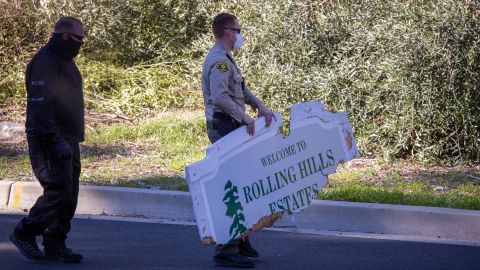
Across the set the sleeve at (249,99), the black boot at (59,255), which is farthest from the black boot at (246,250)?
the black boot at (59,255)

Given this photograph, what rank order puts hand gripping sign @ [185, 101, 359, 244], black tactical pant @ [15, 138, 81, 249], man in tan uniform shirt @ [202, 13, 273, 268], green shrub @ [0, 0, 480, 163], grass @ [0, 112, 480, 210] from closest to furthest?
1. hand gripping sign @ [185, 101, 359, 244]
2. man in tan uniform shirt @ [202, 13, 273, 268]
3. black tactical pant @ [15, 138, 81, 249]
4. grass @ [0, 112, 480, 210]
5. green shrub @ [0, 0, 480, 163]

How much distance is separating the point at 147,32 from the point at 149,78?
1286 millimetres

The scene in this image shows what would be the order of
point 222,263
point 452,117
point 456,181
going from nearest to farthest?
point 222,263
point 456,181
point 452,117

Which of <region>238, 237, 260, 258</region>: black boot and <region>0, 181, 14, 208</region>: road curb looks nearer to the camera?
<region>238, 237, 260, 258</region>: black boot

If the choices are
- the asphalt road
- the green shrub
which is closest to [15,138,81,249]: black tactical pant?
the asphalt road

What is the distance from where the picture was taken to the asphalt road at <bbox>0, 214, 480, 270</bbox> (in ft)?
20.9

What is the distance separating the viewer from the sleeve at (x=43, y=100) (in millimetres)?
5996

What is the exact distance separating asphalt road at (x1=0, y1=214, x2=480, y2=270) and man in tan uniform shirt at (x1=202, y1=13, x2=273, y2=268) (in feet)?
0.72

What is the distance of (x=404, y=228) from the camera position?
755cm

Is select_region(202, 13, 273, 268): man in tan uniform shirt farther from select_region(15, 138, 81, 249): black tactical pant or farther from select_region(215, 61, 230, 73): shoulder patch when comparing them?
select_region(15, 138, 81, 249): black tactical pant

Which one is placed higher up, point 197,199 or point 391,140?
point 197,199

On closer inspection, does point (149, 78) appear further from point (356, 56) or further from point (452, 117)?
point (452, 117)

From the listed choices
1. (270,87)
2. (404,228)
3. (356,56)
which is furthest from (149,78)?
(404,228)

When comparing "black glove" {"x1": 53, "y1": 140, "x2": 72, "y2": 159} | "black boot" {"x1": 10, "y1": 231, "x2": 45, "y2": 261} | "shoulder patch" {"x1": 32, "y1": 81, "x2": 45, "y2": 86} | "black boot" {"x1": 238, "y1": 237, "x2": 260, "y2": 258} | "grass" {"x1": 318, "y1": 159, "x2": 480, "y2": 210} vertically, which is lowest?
"grass" {"x1": 318, "y1": 159, "x2": 480, "y2": 210}
